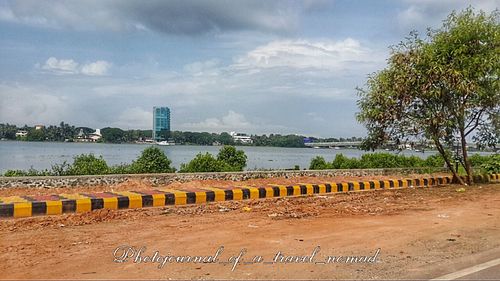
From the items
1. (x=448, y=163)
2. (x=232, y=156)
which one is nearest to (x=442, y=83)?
(x=448, y=163)

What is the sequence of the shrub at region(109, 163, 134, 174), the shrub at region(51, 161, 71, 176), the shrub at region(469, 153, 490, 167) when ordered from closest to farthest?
the shrub at region(51, 161, 71, 176) → the shrub at region(109, 163, 134, 174) → the shrub at region(469, 153, 490, 167)

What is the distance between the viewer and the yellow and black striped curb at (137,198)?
8.41 m

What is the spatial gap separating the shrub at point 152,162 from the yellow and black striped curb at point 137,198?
160 inches

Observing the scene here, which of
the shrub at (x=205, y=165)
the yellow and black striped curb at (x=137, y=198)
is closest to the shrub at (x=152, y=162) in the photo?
the shrub at (x=205, y=165)

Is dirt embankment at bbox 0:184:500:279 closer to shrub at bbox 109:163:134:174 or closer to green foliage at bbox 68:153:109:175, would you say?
green foliage at bbox 68:153:109:175

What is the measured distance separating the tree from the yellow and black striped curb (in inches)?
108

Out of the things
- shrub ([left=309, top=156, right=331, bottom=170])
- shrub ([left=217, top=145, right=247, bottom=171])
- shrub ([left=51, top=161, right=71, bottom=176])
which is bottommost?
shrub ([left=309, top=156, right=331, bottom=170])

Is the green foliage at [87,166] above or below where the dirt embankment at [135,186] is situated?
above

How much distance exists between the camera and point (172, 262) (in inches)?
221

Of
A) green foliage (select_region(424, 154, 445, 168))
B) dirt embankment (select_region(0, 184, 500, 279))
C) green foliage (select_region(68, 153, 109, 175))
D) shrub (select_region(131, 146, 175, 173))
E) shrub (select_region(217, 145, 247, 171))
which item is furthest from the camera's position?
green foliage (select_region(424, 154, 445, 168))

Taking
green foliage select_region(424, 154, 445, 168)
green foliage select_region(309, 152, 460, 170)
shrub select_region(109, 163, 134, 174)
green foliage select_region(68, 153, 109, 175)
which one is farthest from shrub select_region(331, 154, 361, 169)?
green foliage select_region(68, 153, 109, 175)

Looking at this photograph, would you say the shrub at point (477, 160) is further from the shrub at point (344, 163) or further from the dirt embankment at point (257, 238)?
the dirt embankment at point (257, 238)

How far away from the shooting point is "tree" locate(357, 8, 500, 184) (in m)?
14.3

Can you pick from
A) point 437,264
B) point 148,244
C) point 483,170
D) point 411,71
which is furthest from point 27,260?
point 483,170
